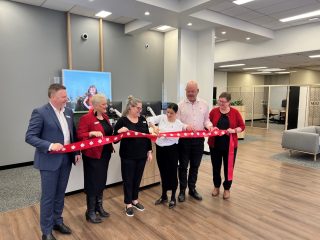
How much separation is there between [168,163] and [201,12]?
3.35 m

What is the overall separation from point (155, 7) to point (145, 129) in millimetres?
2539

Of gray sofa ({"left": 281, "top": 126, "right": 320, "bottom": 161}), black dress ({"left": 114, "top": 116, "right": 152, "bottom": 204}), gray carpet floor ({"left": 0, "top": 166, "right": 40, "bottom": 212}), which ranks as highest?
black dress ({"left": 114, "top": 116, "right": 152, "bottom": 204})

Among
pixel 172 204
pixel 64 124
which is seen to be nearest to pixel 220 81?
pixel 172 204

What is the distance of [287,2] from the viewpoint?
4.66 m

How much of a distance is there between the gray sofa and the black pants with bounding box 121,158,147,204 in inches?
184

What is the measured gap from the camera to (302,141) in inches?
229

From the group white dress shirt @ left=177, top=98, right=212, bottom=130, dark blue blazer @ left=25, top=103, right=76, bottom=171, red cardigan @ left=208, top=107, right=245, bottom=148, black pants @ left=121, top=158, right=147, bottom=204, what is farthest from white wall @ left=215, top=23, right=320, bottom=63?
dark blue blazer @ left=25, top=103, right=76, bottom=171

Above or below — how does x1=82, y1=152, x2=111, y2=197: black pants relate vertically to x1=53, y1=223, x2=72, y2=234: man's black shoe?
above

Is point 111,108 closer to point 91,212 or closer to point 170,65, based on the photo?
point 91,212

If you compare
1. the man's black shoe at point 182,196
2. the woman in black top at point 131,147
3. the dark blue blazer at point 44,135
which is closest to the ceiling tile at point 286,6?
the woman in black top at point 131,147

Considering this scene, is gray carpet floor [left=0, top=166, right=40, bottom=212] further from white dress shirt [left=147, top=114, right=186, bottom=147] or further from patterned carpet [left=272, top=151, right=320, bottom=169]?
patterned carpet [left=272, top=151, right=320, bottom=169]

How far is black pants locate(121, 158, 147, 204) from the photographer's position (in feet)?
9.20

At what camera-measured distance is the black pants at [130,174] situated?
280 centimetres

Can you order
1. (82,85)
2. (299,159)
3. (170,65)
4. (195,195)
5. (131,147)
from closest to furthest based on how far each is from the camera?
1. (131,147)
2. (195,195)
3. (82,85)
4. (299,159)
5. (170,65)
